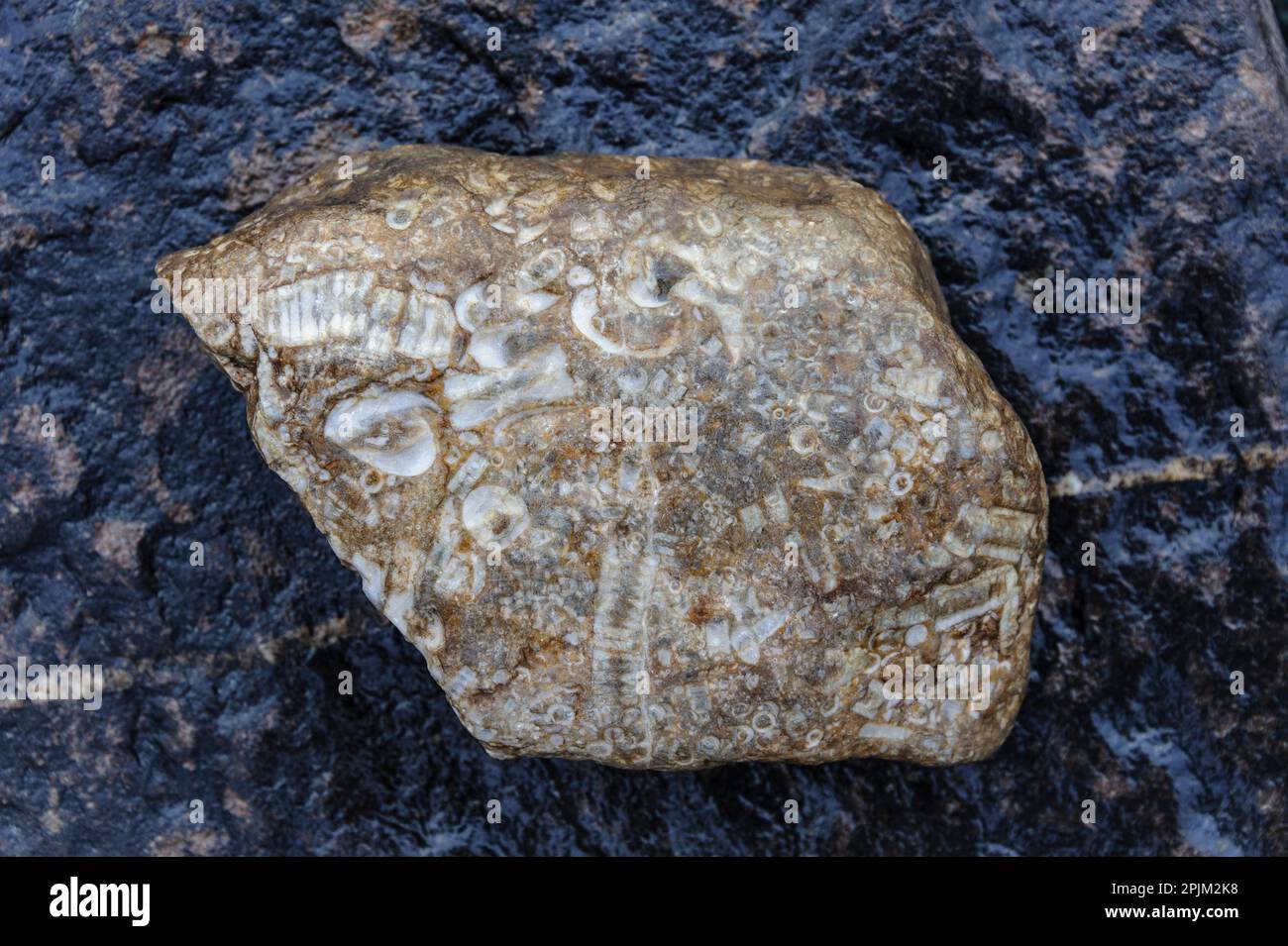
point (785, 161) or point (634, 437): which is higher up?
point (785, 161)

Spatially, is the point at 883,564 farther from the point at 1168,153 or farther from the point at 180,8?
the point at 180,8

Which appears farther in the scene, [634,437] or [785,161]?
[785,161]

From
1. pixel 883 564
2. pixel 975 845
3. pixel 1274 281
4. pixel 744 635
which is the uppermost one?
pixel 1274 281

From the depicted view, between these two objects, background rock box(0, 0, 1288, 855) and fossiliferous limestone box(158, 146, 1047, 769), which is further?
background rock box(0, 0, 1288, 855)

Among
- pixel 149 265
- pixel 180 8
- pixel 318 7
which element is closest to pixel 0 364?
pixel 149 265
